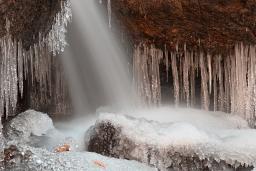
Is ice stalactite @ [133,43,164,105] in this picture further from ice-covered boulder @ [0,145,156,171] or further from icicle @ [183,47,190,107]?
ice-covered boulder @ [0,145,156,171]

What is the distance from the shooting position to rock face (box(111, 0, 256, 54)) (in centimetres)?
786

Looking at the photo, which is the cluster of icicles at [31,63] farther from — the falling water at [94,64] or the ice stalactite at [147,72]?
the ice stalactite at [147,72]

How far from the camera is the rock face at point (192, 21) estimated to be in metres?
7.86

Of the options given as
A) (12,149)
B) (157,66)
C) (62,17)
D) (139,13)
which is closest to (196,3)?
(139,13)

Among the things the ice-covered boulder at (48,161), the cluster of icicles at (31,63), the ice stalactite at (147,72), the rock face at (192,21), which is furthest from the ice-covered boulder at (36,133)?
the rock face at (192,21)

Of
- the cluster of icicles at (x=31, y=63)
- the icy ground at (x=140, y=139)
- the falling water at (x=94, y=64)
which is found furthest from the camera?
the falling water at (x=94, y=64)

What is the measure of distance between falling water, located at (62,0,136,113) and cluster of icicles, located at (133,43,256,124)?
0.57 meters

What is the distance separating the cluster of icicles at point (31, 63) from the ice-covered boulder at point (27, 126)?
26cm

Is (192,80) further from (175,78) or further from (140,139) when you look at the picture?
(140,139)

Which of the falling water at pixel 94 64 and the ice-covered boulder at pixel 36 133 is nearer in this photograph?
the ice-covered boulder at pixel 36 133

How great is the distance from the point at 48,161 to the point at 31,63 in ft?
11.6

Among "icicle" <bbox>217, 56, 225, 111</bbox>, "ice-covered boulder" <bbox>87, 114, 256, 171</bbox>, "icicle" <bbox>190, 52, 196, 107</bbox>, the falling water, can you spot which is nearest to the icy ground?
"ice-covered boulder" <bbox>87, 114, 256, 171</bbox>

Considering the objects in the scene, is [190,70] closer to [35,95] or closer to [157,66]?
[157,66]

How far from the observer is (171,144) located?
6.98 meters
